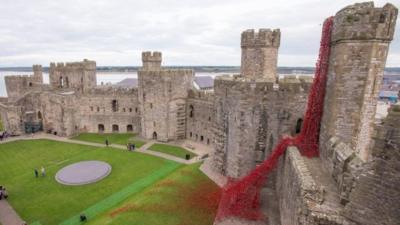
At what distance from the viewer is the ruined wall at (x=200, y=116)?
2695 centimetres

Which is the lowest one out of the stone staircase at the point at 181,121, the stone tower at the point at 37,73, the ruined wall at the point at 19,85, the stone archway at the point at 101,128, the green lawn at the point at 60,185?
the green lawn at the point at 60,185

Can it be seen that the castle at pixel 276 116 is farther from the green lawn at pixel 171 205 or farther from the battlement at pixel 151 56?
the green lawn at pixel 171 205

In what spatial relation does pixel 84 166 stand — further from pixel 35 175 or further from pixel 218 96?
pixel 218 96

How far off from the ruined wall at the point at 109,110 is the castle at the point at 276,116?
5.3 inches

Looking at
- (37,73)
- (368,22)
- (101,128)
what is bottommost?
(101,128)

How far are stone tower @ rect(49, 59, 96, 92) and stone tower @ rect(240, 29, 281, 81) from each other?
25.6 m

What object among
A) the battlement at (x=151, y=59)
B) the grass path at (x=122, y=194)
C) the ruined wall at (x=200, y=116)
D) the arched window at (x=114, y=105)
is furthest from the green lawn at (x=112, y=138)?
the battlement at (x=151, y=59)

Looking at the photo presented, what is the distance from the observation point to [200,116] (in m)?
27.9

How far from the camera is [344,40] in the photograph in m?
8.39

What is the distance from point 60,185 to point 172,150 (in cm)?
1077

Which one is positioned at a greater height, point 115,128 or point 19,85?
point 19,85

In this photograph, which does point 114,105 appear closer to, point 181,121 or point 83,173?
point 181,121

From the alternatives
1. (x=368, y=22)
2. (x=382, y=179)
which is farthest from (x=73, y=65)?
(x=382, y=179)

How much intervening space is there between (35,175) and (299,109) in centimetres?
2138
